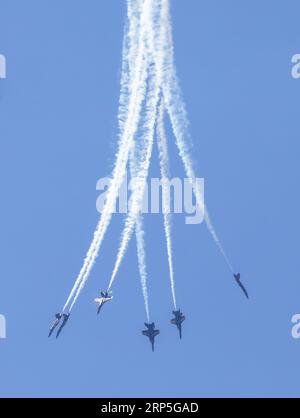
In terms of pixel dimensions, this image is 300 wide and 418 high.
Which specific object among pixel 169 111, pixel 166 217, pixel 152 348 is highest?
pixel 169 111

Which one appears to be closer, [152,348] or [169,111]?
[169,111]

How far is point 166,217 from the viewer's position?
123 feet

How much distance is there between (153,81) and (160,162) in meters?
3.35

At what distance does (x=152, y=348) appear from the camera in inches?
1556
